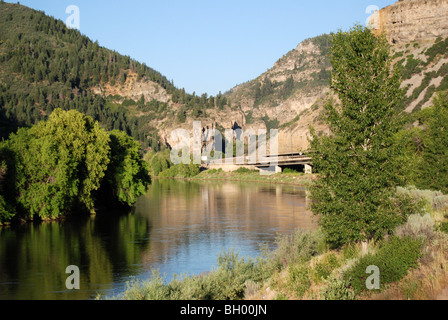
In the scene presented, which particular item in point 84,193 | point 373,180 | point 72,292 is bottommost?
point 72,292

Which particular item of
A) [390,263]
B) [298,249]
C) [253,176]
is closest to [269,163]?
[253,176]

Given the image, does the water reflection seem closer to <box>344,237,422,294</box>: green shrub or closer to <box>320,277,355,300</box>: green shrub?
<box>344,237,422,294</box>: green shrub

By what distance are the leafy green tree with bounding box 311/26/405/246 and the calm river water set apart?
4.94 metres

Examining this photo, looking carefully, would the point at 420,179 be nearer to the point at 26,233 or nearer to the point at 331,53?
the point at 331,53

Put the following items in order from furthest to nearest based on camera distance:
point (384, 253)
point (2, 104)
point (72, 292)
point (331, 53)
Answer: point (2, 104) < point (72, 292) < point (331, 53) < point (384, 253)

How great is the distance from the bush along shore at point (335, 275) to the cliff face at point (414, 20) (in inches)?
5366

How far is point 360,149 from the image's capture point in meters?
20.6

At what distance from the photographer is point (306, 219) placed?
4734cm

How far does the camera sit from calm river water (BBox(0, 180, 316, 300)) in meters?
26.3

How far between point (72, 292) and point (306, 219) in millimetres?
28680

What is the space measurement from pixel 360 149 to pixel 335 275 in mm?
6145

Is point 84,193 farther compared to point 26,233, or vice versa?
point 84,193

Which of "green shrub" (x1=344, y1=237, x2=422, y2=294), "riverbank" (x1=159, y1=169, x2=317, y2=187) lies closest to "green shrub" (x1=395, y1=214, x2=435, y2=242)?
"green shrub" (x1=344, y1=237, x2=422, y2=294)
